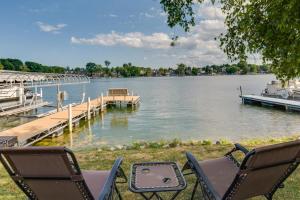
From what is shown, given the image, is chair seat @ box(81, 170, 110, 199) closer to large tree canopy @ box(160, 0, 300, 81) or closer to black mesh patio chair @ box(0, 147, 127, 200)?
black mesh patio chair @ box(0, 147, 127, 200)

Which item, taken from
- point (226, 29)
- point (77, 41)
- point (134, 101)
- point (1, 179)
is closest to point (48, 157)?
point (1, 179)

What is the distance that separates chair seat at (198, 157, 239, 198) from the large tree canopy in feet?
6.88

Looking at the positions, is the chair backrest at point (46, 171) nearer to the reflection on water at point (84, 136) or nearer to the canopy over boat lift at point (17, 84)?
the reflection on water at point (84, 136)

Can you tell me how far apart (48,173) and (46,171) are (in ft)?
0.08

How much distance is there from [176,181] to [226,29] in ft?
15.1

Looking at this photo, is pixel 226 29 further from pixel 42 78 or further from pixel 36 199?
pixel 42 78

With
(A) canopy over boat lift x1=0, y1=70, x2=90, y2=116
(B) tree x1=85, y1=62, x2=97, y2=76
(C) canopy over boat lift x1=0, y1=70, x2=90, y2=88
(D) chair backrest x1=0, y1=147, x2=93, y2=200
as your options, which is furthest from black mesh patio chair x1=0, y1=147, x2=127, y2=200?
(B) tree x1=85, y1=62, x2=97, y2=76

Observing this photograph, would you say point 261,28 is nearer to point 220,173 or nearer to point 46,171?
point 220,173

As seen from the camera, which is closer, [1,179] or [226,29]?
[1,179]

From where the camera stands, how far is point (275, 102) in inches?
1185

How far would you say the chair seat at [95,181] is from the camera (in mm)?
3170

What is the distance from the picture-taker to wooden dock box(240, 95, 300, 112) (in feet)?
89.2

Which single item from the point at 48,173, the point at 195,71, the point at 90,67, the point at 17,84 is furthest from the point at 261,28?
the point at 195,71

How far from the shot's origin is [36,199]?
10.1 ft
